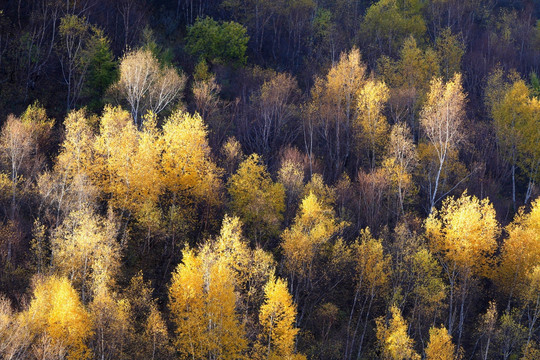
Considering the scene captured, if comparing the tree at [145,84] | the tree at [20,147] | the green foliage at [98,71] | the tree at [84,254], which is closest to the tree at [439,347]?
the tree at [84,254]

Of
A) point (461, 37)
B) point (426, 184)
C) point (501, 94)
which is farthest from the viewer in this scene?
point (461, 37)

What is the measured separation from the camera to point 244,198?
5381 cm

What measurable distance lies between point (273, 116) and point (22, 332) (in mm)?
36806

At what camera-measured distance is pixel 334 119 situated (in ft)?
223

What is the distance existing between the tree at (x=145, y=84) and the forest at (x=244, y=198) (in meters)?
0.25

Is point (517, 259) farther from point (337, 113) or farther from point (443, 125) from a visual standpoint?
point (337, 113)

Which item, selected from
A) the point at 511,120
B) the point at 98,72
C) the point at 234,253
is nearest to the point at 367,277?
the point at 234,253

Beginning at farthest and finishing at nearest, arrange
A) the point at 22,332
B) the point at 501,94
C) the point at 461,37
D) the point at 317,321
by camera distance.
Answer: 1. the point at 461,37
2. the point at 501,94
3. the point at 317,321
4. the point at 22,332

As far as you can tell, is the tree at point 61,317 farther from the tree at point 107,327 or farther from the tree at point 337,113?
the tree at point 337,113

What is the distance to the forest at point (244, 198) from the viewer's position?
143ft

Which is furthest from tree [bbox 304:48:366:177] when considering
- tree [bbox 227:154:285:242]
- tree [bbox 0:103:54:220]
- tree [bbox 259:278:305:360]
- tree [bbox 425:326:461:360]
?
tree [bbox 0:103:54:220]

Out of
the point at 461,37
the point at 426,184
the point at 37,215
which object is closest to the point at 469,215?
the point at 426,184

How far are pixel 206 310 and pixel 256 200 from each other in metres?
12.2

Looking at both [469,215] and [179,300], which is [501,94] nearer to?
[469,215]
